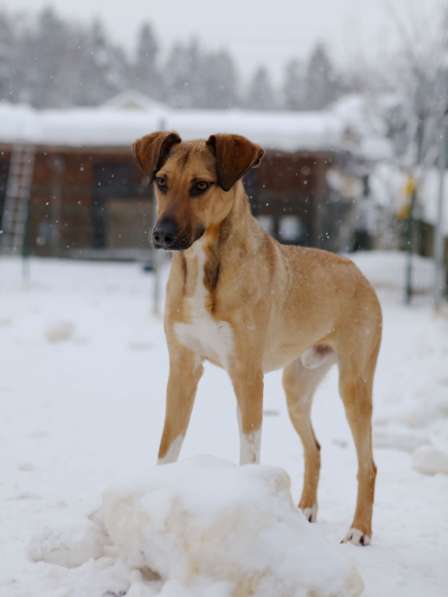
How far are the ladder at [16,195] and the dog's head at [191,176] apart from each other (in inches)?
617

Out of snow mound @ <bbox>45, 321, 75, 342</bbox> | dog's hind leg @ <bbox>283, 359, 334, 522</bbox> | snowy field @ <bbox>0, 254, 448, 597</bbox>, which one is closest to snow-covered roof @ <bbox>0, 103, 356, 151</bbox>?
snowy field @ <bbox>0, 254, 448, 597</bbox>

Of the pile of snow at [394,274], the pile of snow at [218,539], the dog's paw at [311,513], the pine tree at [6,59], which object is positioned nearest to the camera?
the pile of snow at [218,539]

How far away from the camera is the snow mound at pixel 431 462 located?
4.74 meters

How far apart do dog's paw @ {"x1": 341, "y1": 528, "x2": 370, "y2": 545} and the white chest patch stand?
111 centimetres

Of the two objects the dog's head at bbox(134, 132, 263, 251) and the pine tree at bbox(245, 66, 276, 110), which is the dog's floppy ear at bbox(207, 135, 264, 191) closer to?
the dog's head at bbox(134, 132, 263, 251)

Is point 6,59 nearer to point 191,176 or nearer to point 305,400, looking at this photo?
point 305,400

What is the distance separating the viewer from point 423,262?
13273mm

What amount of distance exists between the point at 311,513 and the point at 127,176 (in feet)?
59.2

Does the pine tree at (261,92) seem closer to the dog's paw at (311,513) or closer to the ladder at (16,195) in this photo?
the ladder at (16,195)

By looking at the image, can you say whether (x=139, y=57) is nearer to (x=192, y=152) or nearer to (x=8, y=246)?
(x=8, y=246)

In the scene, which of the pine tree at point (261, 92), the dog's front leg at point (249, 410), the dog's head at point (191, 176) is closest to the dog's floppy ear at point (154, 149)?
the dog's head at point (191, 176)

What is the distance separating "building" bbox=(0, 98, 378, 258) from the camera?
1812 cm

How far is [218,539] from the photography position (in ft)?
8.30

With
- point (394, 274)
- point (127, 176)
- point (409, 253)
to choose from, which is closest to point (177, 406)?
point (409, 253)
